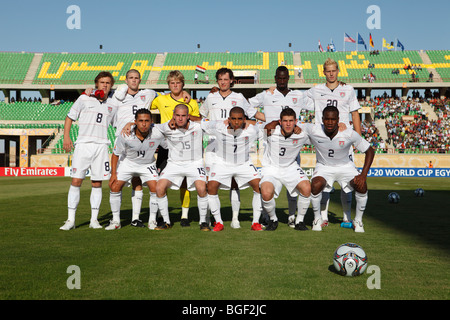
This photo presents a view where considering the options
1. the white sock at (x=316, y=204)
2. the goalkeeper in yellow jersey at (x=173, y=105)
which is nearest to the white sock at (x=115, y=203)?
the goalkeeper in yellow jersey at (x=173, y=105)

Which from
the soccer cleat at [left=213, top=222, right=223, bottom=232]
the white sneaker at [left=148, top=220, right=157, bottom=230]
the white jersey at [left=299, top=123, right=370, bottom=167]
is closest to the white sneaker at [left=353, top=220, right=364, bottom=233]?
the white jersey at [left=299, top=123, right=370, bottom=167]

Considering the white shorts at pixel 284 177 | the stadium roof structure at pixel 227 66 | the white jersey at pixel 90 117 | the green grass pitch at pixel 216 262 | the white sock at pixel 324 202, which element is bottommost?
the green grass pitch at pixel 216 262

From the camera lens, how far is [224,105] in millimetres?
7523

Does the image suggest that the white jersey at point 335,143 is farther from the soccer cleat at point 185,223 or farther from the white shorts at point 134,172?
the white shorts at point 134,172

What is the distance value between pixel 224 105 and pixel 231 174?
1.24m

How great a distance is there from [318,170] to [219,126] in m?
1.83

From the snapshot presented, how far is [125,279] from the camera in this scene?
13.1 ft

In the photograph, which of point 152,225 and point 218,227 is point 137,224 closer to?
point 152,225

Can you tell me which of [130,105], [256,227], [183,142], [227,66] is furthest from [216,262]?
[227,66]

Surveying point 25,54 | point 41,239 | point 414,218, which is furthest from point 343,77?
point 41,239

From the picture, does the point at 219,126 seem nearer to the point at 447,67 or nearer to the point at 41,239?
the point at 41,239

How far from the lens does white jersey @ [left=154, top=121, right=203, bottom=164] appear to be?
23.6 ft

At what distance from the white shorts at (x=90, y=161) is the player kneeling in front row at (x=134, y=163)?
0.54 feet

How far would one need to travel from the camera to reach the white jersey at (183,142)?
7180 mm
